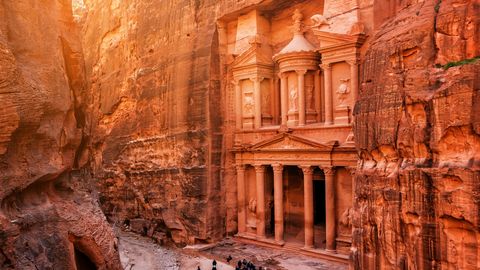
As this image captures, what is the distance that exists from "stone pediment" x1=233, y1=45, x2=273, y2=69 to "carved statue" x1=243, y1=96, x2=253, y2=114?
5.21 feet

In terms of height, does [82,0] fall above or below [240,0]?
above

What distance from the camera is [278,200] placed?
1825 cm

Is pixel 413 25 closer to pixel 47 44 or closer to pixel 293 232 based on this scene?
pixel 47 44

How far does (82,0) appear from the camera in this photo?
29.6 metres

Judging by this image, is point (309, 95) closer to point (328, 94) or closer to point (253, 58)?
point (328, 94)

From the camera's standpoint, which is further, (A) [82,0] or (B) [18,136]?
(A) [82,0]

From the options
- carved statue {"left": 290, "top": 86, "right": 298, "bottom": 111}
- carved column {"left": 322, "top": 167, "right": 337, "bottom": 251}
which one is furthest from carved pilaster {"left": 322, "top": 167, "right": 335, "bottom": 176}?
carved statue {"left": 290, "top": 86, "right": 298, "bottom": 111}

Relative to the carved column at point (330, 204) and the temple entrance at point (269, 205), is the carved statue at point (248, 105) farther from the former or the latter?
the carved column at point (330, 204)

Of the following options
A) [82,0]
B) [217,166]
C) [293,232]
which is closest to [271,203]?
[293,232]

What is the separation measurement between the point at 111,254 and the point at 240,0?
1323 centimetres

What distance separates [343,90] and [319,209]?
6021 mm

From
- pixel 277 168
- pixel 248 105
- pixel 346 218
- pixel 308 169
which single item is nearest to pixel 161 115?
pixel 248 105

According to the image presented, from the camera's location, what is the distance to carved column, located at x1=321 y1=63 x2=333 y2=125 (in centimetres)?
1714

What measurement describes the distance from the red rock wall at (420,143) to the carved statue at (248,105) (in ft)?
30.3
